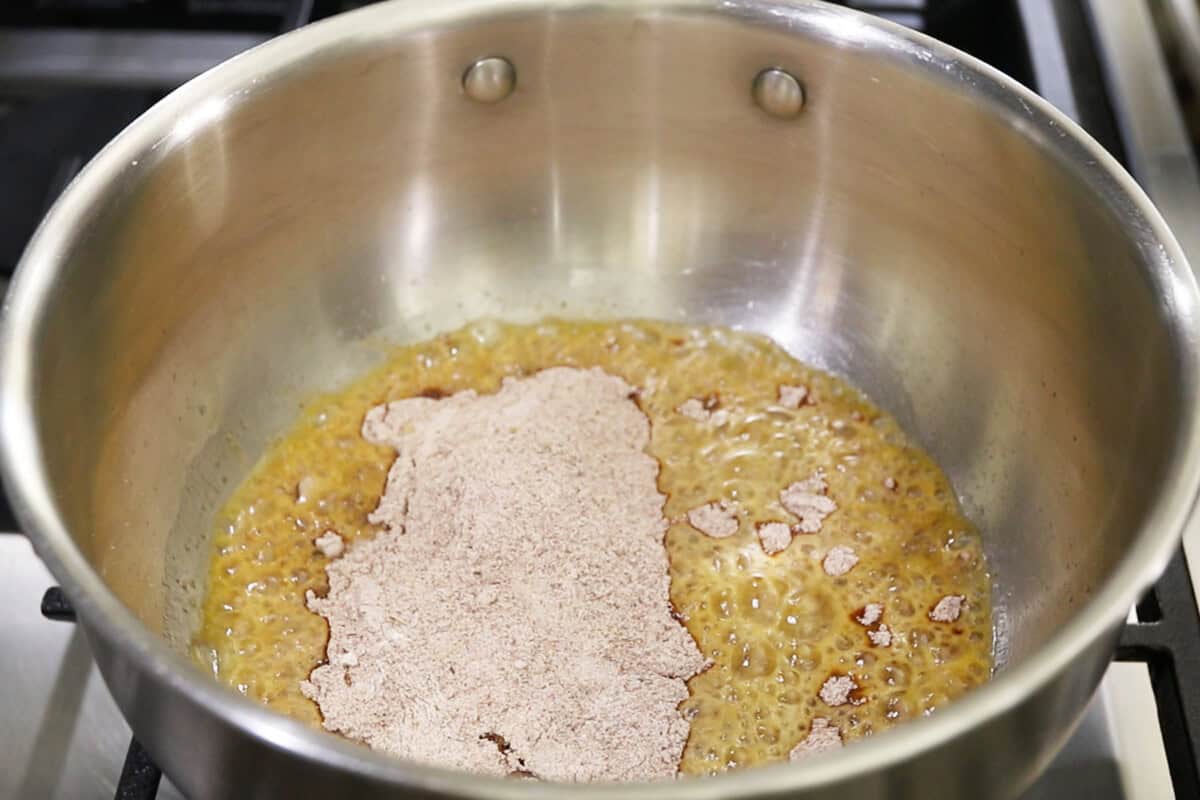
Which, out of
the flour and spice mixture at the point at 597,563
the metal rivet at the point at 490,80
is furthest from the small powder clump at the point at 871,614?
the metal rivet at the point at 490,80

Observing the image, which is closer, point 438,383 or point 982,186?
point 982,186

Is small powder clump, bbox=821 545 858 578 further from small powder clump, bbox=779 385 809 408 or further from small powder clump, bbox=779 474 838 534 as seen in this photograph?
small powder clump, bbox=779 385 809 408

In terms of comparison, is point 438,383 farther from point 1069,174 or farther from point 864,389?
point 1069,174

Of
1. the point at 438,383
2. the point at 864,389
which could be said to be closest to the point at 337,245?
the point at 438,383

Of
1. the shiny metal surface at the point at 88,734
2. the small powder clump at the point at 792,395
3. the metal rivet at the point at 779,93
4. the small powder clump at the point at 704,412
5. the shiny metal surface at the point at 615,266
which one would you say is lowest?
the shiny metal surface at the point at 88,734

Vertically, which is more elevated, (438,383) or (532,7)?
(532,7)

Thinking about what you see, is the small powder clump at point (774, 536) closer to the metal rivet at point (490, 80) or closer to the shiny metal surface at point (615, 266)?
the shiny metal surface at point (615, 266)
